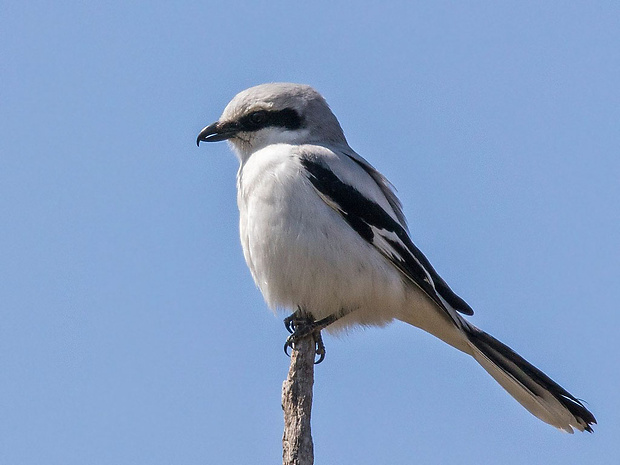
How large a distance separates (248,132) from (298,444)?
8.16ft

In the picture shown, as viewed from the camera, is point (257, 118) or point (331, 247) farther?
point (257, 118)

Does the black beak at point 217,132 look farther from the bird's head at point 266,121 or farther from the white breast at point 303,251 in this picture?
the white breast at point 303,251

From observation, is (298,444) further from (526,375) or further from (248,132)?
(248,132)

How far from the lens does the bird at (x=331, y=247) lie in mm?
5684

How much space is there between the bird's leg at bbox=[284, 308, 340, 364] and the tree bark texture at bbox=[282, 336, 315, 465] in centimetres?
9

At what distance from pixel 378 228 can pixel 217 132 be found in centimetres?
131

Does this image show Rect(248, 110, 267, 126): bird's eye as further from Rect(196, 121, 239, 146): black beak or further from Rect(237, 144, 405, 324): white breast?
Rect(237, 144, 405, 324): white breast

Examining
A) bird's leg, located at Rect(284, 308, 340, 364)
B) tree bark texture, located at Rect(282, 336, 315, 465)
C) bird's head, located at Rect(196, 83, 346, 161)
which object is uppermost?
bird's head, located at Rect(196, 83, 346, 161)

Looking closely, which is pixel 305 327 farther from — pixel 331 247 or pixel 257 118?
pixel 257 118

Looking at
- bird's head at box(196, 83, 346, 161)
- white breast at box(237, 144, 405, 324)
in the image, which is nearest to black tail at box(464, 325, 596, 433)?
white breast at box(237, 144, 405, 324)

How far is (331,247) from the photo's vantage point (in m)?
5.68

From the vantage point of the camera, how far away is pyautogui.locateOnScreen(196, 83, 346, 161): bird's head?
6.34 meters

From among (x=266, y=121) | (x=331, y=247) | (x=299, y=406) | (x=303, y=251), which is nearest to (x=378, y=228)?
(x=331, y=247)

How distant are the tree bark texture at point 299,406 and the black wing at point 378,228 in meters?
0.85
